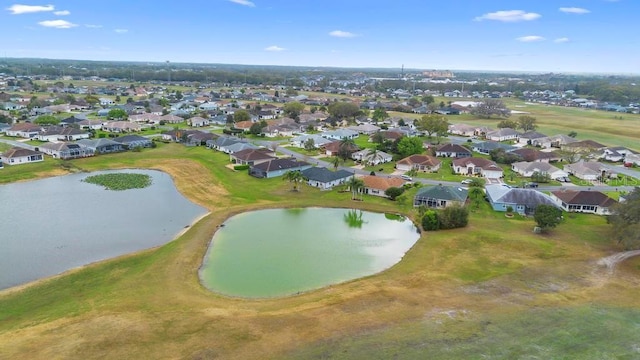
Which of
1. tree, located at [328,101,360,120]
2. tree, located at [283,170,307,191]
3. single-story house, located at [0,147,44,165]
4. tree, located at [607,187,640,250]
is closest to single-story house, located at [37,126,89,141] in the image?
single-story house, located at [0,147,44,165]

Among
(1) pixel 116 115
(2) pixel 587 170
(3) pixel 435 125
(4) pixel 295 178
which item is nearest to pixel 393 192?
(4) pixel 295 178

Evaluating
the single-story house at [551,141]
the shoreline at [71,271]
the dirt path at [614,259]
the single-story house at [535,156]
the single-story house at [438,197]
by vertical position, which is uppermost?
the single-story house at [551,141]

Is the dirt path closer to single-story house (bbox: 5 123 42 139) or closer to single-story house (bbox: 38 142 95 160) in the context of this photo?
single-story house (bbox: 38 142 95 160)

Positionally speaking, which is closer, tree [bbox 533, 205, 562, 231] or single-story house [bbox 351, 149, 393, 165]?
tree [bbox 533, 205, 562, 231]

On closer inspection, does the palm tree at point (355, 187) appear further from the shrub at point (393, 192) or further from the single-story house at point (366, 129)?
the single-story house at point (366, 129)

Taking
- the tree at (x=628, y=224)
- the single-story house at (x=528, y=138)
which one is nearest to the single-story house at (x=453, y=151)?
the single-story house at (x=528, y=138)

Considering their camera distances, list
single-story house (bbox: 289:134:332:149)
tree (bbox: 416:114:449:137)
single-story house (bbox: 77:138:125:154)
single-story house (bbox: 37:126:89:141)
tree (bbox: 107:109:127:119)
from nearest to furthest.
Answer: single-story house (bbox: 77:138:125:154), single-story house (bbox: 289:134:332:149), single-story house (bbox: 37:126:89:141), tree (bbox: 416:114:449:137), tree (bbox: 107:109:127:119)

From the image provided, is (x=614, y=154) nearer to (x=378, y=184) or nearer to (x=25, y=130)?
(x=378, y=184)

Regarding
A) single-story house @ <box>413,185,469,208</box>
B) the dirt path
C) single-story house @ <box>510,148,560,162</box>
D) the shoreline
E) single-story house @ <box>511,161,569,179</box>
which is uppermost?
single-story house @ <box>510,148,560,162</box>
